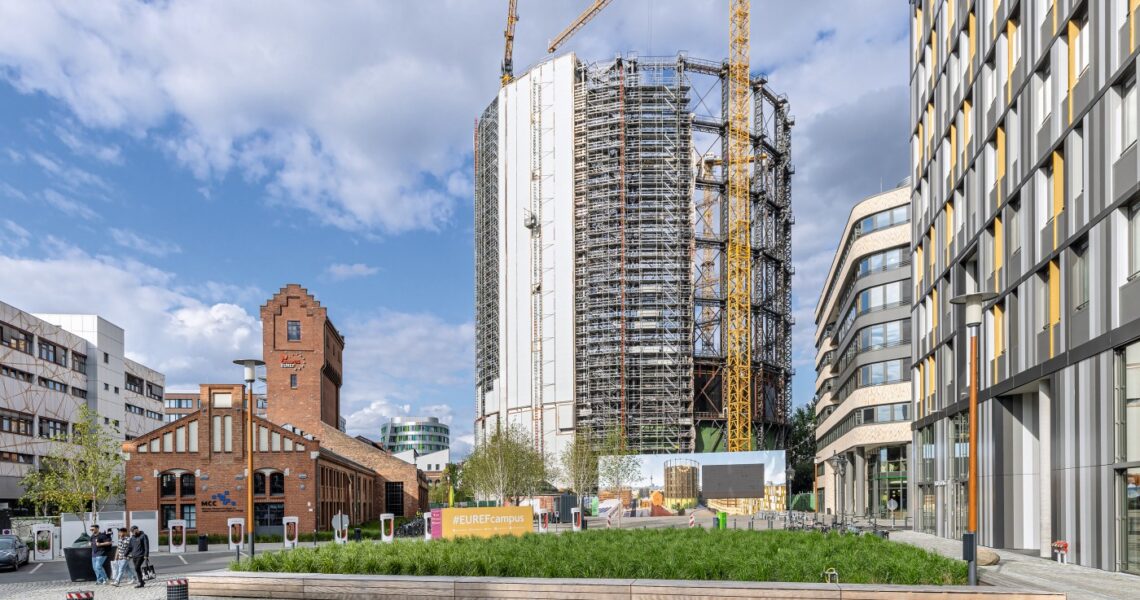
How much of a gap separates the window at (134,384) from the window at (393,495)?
131ft

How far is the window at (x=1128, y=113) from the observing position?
2197 centimetres

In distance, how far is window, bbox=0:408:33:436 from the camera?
242 ft

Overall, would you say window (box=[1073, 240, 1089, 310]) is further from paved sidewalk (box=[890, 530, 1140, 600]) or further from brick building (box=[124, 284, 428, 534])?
brick building (box=[124, 284, 428, 534])

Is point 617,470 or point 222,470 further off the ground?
point 222,470

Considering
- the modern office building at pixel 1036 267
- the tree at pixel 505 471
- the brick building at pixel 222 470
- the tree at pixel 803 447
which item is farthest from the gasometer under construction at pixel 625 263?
the modern office building at pixel 1036 267

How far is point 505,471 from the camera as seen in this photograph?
243 ft

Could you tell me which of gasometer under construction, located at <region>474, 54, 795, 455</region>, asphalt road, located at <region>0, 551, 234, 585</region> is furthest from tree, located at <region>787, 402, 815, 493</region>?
asphalt road, located at <region>0, 551, 234, 585</region>

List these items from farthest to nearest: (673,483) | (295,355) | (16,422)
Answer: (673,483) → (16,422) → (295,355)

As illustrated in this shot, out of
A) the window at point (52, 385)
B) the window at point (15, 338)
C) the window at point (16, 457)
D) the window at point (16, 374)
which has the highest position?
the window at point (15, 338)

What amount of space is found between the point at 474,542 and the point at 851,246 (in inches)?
2042

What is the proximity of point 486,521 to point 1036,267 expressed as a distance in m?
17.8

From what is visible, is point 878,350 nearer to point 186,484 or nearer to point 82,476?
point 186,484

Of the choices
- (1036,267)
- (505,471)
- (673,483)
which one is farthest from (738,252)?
(1036,267)

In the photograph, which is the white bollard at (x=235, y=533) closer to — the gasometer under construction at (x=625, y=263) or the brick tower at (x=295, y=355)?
the brick tower at (x=295, y=355)
